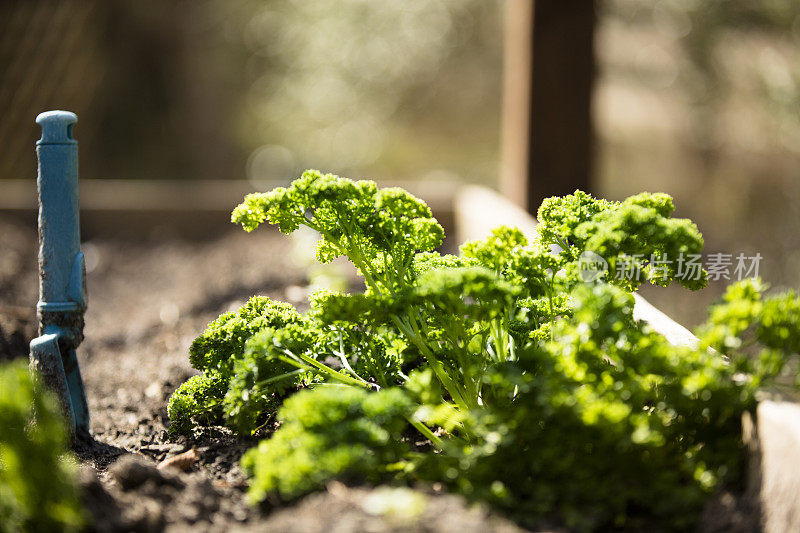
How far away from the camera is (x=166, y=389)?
2084 millimetres

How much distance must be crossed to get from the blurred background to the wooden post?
16mm

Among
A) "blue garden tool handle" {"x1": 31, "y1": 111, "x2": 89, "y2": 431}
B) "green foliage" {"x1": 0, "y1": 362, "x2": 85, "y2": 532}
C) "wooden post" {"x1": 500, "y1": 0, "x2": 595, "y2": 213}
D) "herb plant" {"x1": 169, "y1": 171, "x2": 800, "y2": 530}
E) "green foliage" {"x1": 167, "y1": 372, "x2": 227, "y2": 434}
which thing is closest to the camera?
"green foliage" {"x1": 0, "y1": 362, "x2": 85, "y2": 532}

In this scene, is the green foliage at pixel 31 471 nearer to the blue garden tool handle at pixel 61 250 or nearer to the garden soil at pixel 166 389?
the garden soil at pixel 166 389

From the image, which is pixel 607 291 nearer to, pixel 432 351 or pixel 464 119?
pixel 432 351

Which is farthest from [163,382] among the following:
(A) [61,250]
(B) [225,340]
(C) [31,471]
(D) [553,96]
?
(D) [553,96]

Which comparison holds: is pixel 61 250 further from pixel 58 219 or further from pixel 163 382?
pixel 163 382

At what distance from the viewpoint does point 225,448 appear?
149 centimetres

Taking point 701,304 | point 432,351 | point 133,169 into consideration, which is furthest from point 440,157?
point 432,351

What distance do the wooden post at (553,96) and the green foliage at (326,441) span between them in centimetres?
333

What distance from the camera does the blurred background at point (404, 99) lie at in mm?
5742

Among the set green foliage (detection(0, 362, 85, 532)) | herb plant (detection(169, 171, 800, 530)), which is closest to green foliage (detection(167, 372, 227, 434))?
herb plant (detection(169, 171, 800, 530))

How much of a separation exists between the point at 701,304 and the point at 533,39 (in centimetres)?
313

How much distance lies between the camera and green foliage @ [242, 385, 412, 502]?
3.15 ft

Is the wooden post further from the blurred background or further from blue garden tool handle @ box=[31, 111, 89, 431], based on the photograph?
blue garden tool handle @ box=[31, 111, 89, 431]
